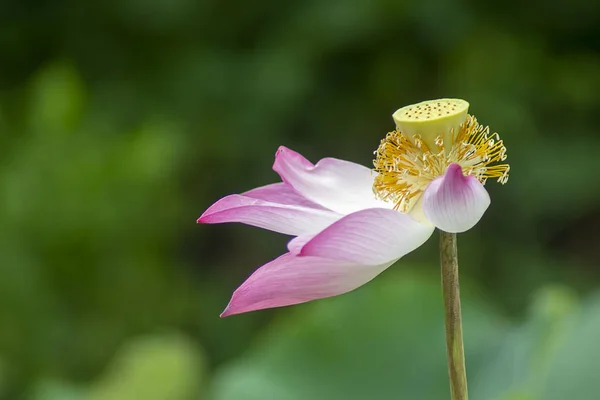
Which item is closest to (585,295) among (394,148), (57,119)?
(57,119)

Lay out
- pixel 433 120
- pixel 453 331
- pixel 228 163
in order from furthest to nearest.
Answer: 1. pixel 228 163
2. pixel 433 120
3. pixel 453 331

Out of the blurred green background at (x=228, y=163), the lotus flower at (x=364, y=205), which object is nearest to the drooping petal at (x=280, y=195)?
the lotus flower at (x=364, y=205)

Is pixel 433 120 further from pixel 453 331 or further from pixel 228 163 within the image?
pixel 228 163

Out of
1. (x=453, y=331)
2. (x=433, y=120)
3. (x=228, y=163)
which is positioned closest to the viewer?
(x=453, y=331)

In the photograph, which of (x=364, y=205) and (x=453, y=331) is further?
(x=364, y=205)

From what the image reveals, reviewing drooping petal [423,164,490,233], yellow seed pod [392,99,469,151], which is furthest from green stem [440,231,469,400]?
yellow seed pod [392,99,469,151]

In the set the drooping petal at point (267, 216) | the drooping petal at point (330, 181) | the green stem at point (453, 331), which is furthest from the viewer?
the drooping petal at point (330, 181)

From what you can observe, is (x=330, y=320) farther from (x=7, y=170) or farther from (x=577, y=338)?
(x=7, y=170)

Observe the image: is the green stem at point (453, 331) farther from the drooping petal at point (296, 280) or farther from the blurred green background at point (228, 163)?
the blurred green background at point (228, 163)

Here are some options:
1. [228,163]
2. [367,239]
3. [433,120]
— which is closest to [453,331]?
[367,239]
